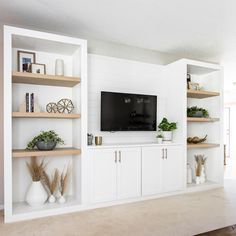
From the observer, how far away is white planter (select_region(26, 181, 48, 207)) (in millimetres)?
2951

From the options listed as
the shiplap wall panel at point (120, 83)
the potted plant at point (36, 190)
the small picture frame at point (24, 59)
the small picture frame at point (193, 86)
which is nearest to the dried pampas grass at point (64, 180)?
the potted plant at point (36, 190)

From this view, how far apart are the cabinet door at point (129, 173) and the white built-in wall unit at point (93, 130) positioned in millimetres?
15

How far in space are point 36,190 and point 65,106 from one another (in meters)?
1.22

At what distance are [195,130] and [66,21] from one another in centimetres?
322

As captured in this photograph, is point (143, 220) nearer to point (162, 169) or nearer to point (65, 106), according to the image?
point (162, 169)

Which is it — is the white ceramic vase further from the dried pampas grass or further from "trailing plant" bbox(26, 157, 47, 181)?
the dried pampas grass

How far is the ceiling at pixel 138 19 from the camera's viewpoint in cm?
269

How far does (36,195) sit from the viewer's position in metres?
2.96

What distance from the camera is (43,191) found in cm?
304

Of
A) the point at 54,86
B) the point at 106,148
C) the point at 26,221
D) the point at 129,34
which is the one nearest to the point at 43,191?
the point at 26,221

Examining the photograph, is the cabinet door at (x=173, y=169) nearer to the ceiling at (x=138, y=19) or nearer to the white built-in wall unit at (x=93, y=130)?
the white built-in wall unit at (x=93, y=130)

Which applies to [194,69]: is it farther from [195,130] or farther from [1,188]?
[1,188]

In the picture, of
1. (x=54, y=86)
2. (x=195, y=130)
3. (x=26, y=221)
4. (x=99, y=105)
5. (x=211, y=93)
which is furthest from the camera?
(x=195, y=130)

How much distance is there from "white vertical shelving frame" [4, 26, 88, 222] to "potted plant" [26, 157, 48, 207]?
19cm
